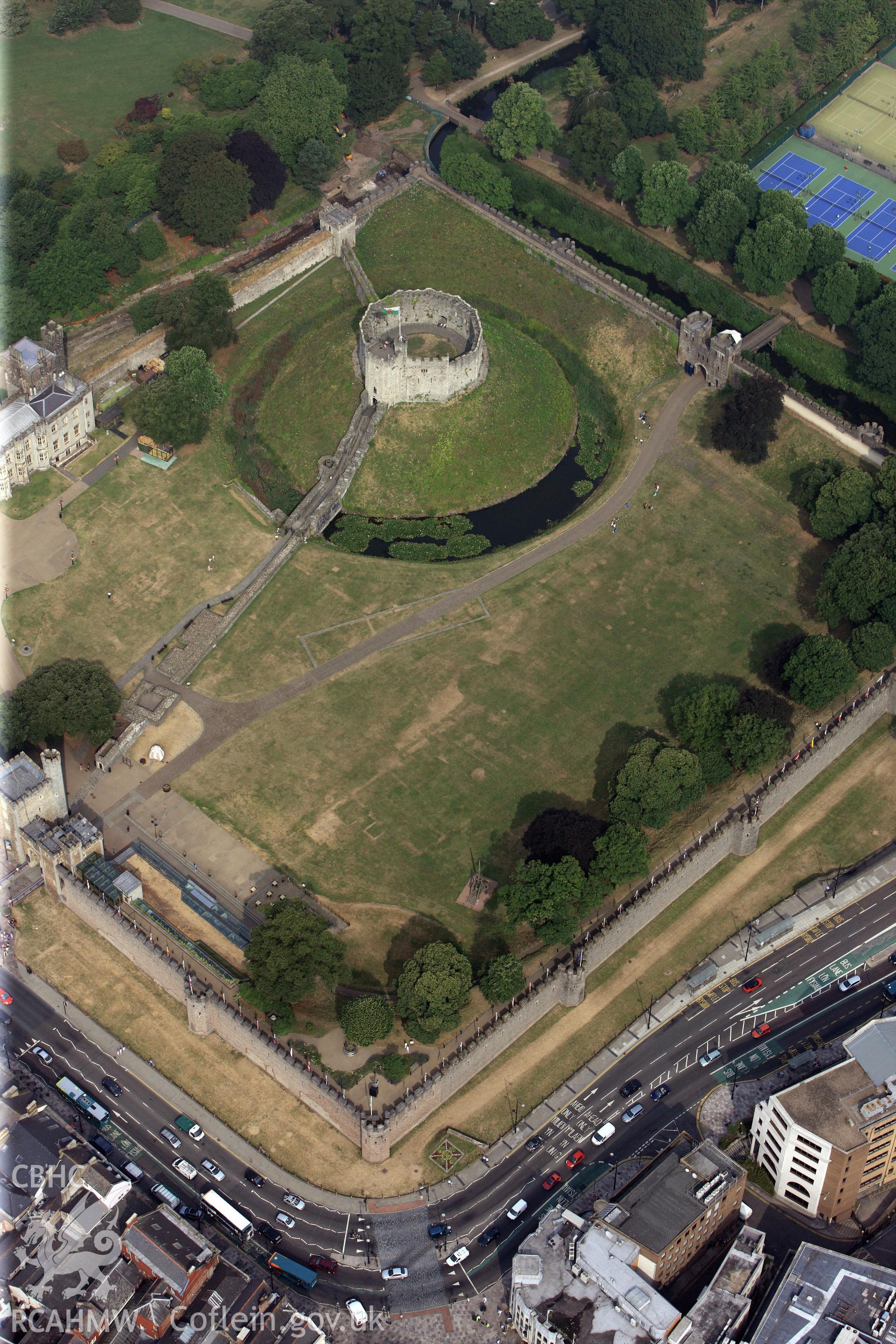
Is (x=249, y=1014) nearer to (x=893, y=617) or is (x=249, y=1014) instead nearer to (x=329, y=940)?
(x=329, y=940)

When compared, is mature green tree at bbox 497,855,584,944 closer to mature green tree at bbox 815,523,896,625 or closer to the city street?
the city street

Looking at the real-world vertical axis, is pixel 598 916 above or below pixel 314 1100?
above

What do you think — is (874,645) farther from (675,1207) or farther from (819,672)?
(675,1207)

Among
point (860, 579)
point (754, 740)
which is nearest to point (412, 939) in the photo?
point (754, 740)

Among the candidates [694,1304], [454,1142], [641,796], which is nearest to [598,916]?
[641,796]

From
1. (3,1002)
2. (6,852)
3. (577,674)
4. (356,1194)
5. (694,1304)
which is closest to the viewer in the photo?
(694,1304)

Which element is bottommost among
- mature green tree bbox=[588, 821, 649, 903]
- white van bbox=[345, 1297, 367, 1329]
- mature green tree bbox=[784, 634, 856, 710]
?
white van bbox=[345, 1297, 367, 1329]

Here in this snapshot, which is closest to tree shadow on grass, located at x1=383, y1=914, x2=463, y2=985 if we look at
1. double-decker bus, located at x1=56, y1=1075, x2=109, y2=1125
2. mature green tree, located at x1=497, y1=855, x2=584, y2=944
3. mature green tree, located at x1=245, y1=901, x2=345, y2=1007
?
mature green tree, located at x1=245, y1=901, x2=345, y2=1007
